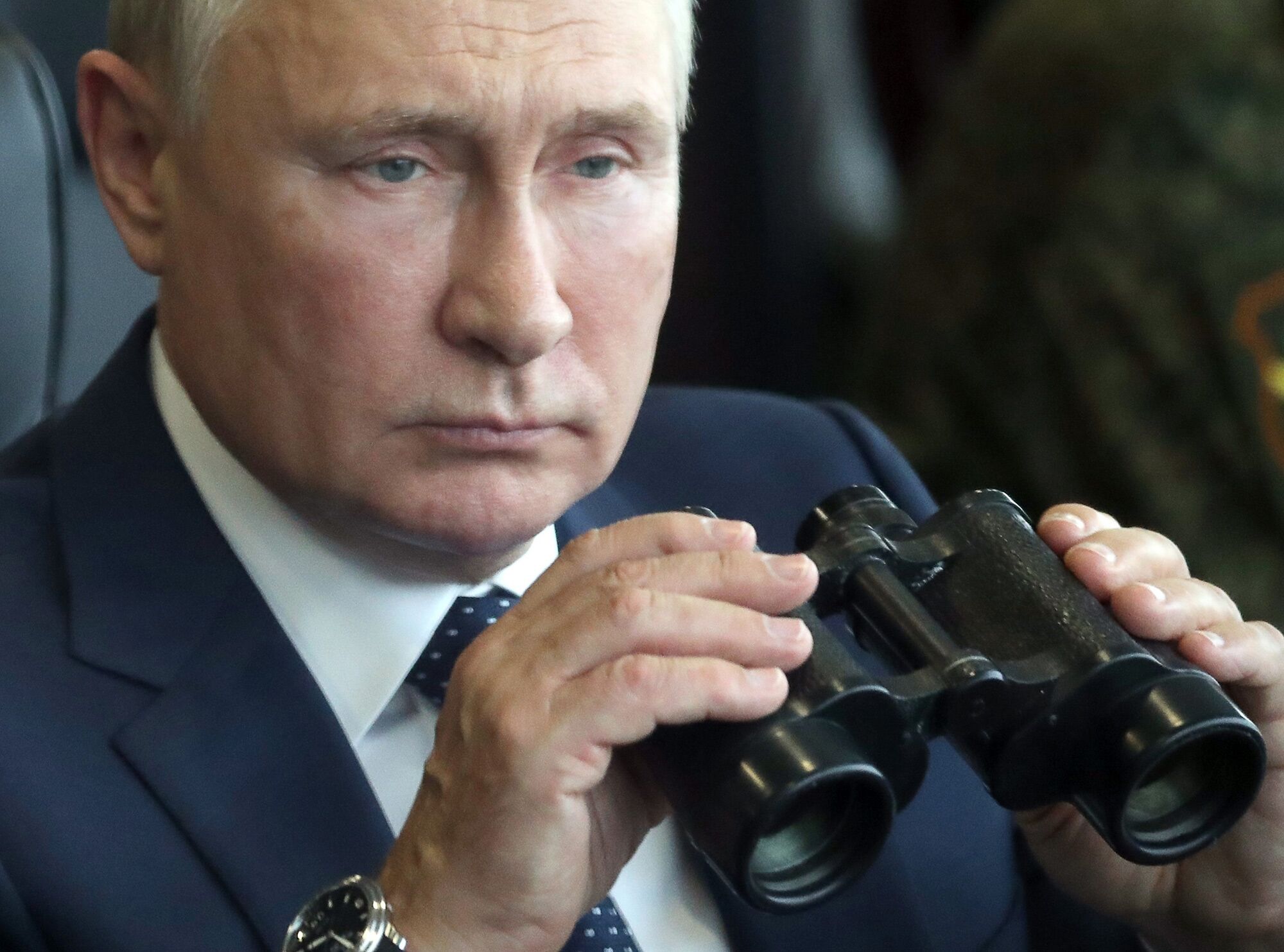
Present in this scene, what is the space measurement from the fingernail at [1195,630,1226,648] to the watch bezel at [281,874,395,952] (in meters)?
0.48

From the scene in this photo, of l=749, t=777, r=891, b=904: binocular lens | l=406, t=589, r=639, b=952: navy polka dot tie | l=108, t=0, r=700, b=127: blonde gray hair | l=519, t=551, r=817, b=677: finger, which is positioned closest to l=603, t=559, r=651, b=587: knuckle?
l=519, t=551, r=817, b=677: finger

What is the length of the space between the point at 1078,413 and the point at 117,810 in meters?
1.62

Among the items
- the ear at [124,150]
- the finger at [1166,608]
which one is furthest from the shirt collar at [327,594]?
the finger at [1166,608]

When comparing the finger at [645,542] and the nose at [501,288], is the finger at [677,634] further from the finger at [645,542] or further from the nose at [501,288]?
the nose at [501,288]

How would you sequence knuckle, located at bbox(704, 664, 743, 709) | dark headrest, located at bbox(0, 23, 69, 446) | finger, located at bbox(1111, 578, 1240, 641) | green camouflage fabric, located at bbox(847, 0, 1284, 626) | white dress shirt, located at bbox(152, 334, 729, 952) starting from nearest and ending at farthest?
knuckle, located at bbox(704, 664, 743, 709), finger, located at bbox(1111, 578, 1240, 641), white dress shirt, located at bbox(152, 334, 729, 952), dark headrest, located at bbox(0, 23, 69, 446), green camouflage fabric, located at bbox(847, 0, 1284, 626)

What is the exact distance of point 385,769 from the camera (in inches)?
44.4

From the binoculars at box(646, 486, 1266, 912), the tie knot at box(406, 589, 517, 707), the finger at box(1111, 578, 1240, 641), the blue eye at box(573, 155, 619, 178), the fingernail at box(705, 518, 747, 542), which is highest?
the blue eye at box(573, 155, 619, 178)

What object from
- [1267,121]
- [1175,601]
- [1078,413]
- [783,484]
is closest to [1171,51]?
[1267,121]

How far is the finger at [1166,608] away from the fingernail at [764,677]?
9.1 inches

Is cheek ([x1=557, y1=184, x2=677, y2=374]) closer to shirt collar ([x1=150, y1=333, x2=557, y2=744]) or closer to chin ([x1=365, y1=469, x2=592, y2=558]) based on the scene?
chin ([x1=365, y1=469, x2=592, y2=558])

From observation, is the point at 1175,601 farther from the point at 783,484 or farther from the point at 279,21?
the point at 279,21

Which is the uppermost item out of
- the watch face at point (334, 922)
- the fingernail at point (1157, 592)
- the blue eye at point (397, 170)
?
the blue eye at point (397, 170)

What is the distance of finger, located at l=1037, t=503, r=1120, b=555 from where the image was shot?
1047 mm

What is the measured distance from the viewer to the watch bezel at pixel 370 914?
3.05 ft
